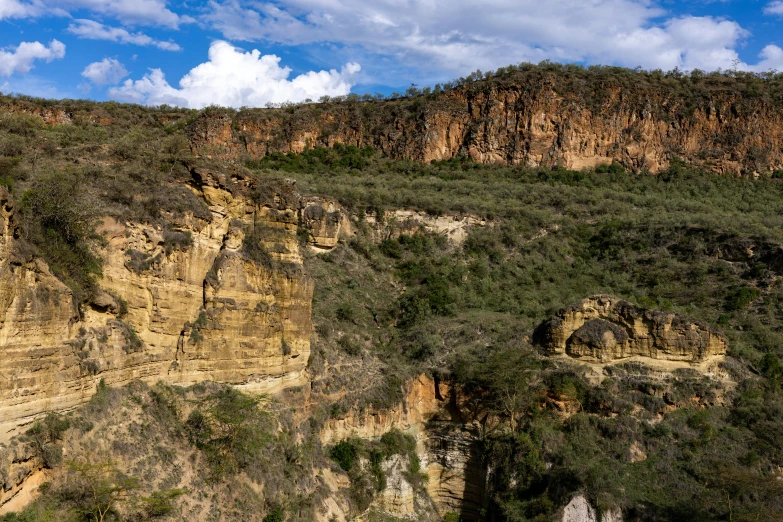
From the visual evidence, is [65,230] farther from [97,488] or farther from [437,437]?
[437,437]

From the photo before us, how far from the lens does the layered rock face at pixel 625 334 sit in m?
31.7

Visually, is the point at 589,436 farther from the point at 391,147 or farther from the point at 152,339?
the point at 391,147

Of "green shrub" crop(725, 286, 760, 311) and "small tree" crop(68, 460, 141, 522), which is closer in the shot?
"small tree" crop(68, 460, 141, 522)

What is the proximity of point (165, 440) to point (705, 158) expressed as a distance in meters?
57.9

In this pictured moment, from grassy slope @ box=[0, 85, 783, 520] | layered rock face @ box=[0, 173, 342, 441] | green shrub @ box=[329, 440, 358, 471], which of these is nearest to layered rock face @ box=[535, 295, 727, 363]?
grassy slope @ box=[0, 85, 783, 520]

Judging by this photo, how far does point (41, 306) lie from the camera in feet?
55.5

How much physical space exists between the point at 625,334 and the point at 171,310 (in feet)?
65.6

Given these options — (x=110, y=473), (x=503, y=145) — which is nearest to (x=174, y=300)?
(x=110, y=473)

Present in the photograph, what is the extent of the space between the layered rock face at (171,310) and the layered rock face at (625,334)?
12.4 m

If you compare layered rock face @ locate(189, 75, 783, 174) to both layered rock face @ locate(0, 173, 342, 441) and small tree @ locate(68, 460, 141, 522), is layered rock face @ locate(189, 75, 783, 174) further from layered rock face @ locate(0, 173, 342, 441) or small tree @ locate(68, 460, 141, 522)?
small tree @ locate(68, 460, 141, 522)

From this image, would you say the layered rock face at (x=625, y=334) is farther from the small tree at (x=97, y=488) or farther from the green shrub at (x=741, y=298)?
the small tree at (x=97, y=488)

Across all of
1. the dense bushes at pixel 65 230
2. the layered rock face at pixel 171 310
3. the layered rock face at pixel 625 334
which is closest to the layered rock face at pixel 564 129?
the layered rock face at pixel 625 334

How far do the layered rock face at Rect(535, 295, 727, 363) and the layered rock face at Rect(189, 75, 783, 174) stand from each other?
33.4 m

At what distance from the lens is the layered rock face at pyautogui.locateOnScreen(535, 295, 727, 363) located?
31.7 m
